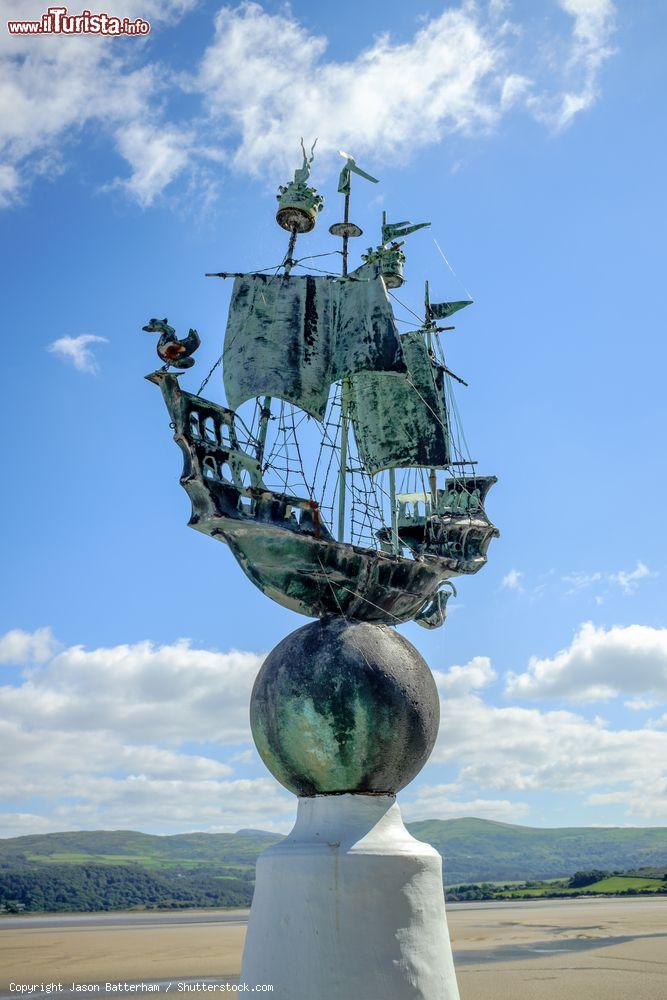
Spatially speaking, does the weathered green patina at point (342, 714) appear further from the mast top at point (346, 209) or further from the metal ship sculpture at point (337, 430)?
the mast top at point (346, 209)

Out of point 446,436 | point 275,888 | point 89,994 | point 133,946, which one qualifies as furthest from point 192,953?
point 275,888

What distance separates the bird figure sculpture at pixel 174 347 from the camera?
12133mm

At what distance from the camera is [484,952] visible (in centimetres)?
3147

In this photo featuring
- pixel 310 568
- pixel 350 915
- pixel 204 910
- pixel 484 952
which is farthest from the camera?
pixel 204 910

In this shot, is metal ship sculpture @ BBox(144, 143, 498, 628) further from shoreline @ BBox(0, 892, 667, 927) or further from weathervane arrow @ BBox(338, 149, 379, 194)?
shoreline @ BBox(0, 892, 667, 927)

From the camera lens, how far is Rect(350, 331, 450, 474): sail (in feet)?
64.5

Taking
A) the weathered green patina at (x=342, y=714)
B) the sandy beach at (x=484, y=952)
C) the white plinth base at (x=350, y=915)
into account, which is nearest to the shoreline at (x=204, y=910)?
the sandy beach at (x=484, y=952)

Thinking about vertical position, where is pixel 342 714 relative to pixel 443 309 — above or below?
below

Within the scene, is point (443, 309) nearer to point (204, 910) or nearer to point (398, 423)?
point (398, 423)

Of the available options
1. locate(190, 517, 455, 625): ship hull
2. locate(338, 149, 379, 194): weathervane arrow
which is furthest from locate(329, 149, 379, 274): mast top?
locate(190, 517, 455, 625): ship hull

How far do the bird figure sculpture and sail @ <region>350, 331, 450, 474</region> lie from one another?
24.1ft

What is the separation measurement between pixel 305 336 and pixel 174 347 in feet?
18.7

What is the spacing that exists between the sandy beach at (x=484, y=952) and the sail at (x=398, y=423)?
13.7m

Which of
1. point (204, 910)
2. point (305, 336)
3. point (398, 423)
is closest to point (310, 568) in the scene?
point (305, 336)
